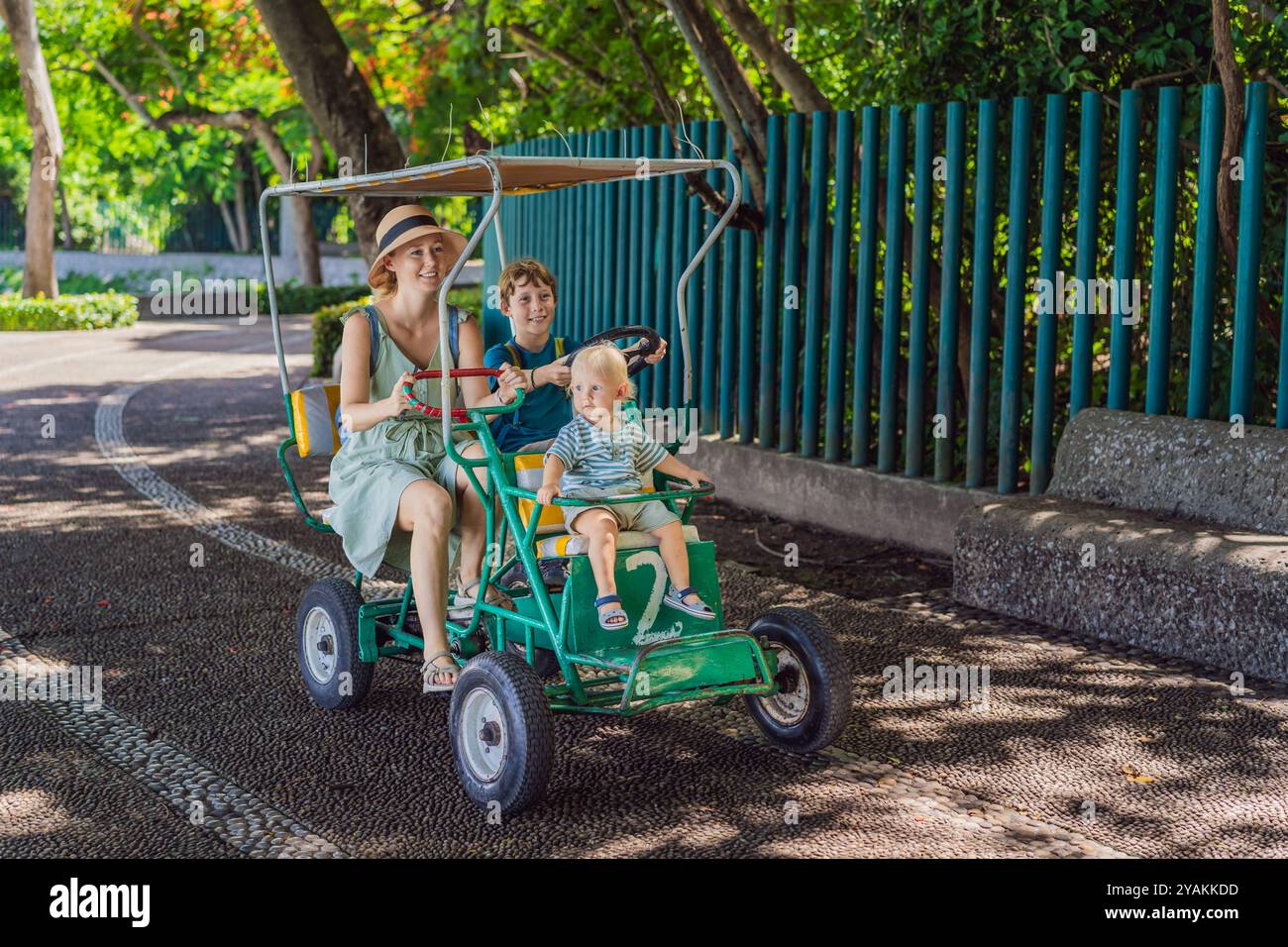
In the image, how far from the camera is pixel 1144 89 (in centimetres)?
805

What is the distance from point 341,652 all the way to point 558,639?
1.07 m

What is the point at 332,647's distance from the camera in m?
5.40

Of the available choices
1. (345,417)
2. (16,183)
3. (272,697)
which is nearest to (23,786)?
(272,697)

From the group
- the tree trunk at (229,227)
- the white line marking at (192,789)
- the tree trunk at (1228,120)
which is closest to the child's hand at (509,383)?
the white line marking at (192,789)

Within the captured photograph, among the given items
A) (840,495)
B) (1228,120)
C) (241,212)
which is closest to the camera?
(1228,120)

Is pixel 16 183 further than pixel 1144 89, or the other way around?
pixel 16 183

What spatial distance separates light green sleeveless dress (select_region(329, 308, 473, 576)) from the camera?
16.8ft

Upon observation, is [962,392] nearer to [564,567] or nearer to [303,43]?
[564,567]

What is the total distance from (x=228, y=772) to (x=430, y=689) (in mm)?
653

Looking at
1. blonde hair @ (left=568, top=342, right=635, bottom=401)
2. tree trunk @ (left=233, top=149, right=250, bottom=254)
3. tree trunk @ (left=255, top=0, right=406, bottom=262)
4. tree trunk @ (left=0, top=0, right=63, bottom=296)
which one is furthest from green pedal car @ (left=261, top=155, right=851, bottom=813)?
tree trunk @ (left=233, top=149, right=250, bottom=254)

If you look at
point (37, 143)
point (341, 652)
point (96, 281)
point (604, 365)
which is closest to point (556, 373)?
point (604, 365)

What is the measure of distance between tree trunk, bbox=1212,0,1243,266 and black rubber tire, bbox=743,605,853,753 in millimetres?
3126

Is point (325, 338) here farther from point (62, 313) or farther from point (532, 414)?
point (532, 414)

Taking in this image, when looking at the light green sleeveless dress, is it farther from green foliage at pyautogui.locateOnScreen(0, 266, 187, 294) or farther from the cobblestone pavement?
green foliage at pyautogui.locateOnScreen(0, 266, 187, 294)
